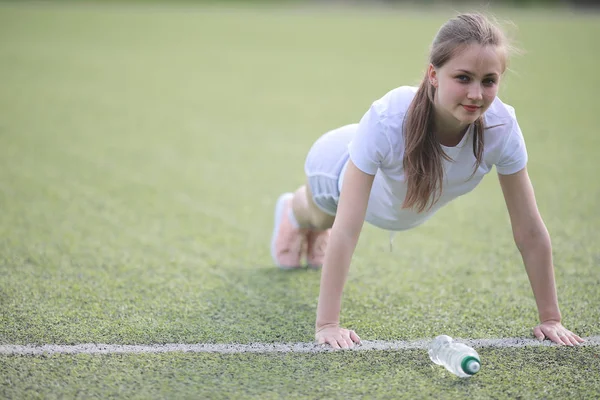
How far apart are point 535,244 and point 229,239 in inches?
66.6

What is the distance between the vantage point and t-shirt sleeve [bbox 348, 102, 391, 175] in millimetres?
2375

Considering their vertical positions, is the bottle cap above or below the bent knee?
below

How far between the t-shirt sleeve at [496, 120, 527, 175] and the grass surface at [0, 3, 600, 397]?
0.59 metres

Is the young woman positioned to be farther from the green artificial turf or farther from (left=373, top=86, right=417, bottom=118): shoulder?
the green artificial turf

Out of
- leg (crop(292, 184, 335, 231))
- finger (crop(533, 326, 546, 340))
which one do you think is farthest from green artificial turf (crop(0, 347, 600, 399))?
leg (crop(292, 184, 335, 231))

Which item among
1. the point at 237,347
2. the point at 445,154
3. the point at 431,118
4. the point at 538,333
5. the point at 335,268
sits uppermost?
the point at 431,118

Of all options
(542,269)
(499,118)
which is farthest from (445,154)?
(542,269)

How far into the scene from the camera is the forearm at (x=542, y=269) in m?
2.53

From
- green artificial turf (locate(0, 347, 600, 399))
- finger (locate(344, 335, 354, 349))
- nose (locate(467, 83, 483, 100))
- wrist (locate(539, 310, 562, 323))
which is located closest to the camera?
green artificial turf (locate(0, 347, 600, 399))

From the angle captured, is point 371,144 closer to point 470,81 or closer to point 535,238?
point 470,81

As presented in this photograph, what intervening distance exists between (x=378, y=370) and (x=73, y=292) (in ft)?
4.28

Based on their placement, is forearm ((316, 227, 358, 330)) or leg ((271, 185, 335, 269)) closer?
forearm ((316, 227, 358, 330))

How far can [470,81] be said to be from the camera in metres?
2.28

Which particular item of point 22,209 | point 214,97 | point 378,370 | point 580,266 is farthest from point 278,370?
point 214,97
